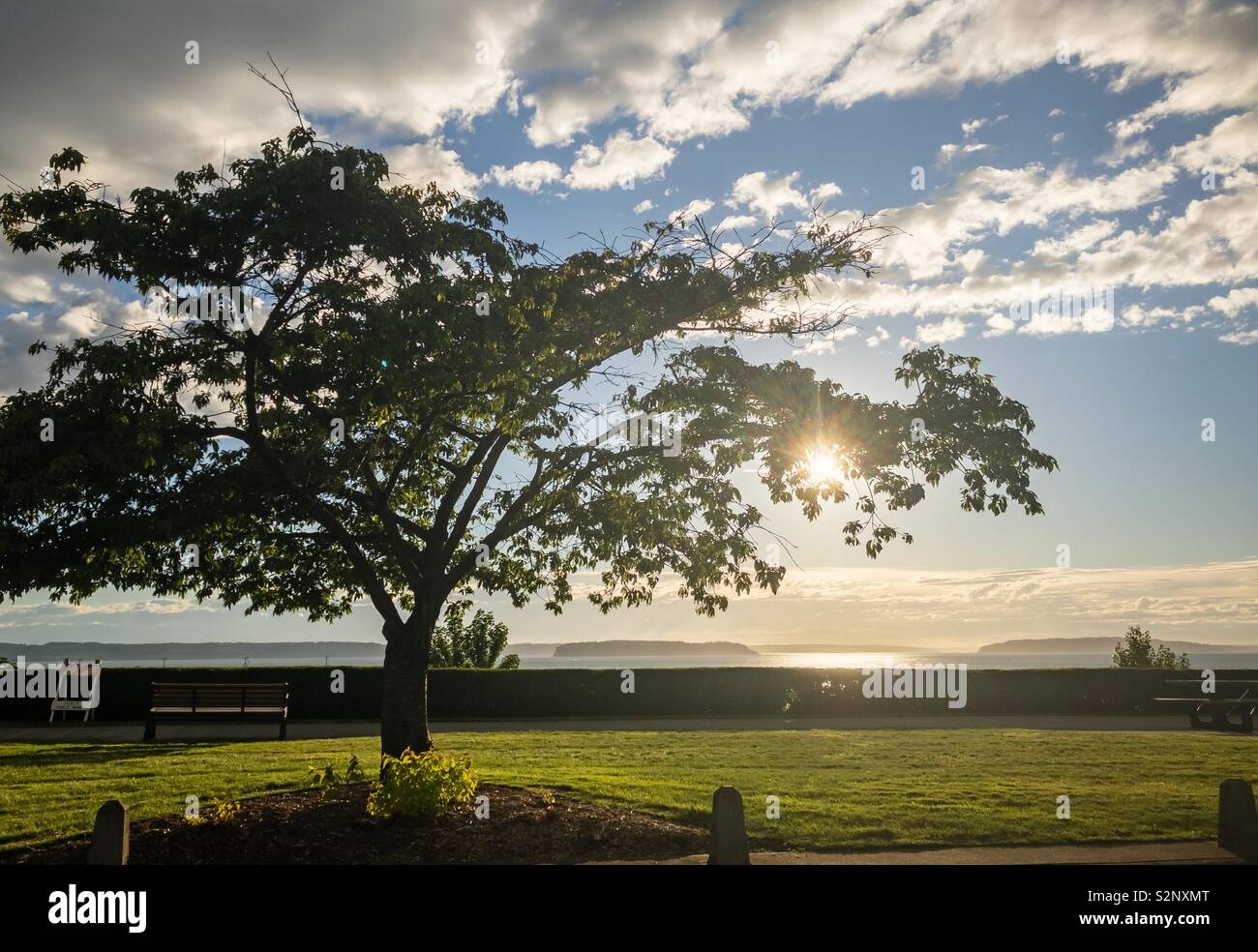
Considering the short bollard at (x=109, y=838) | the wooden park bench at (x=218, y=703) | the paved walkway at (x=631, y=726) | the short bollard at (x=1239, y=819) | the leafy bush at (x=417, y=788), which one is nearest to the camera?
the short bollard at (x=109, y=838)

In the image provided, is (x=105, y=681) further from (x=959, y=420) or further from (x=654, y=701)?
(x=959, y=420)

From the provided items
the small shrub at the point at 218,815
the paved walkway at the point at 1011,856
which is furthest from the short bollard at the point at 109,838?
the paved walkway at the point at 1011,856

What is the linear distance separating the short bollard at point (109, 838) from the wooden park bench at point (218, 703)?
12352 mm

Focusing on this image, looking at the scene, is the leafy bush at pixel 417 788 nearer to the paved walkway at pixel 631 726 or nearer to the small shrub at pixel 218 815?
the small shrub at pixel 218 815

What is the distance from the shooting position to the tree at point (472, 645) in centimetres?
2923

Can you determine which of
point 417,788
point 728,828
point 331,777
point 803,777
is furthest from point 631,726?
point 728,828

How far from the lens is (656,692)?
1118 inches

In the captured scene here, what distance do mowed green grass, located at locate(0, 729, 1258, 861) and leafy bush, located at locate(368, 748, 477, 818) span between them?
7.55 feet

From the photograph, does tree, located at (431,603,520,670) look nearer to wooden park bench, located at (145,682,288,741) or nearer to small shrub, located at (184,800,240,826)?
wooden park bench, located at (145,682,288,741)

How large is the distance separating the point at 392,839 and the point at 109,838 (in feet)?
8.75

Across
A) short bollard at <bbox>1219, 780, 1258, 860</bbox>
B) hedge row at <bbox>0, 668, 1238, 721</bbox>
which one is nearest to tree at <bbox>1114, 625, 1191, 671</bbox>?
hedge row at <bbox>0, 668, 1238, 721</bbox>

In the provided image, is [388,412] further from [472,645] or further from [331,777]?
[472,645]

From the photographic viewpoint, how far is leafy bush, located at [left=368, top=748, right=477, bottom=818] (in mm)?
9617
